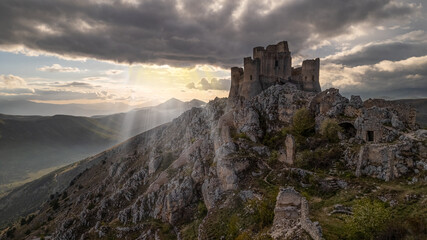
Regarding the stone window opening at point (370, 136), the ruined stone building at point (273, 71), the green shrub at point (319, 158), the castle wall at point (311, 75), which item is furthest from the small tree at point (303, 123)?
the castle wall at point (311, 75)

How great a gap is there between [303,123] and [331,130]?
648cm

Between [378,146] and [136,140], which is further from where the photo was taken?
[136,140]

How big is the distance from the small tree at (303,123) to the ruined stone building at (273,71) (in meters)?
20.4

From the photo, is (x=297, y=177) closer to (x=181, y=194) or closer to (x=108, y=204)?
(x=181, y=194)

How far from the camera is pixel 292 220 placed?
2402 centimetres

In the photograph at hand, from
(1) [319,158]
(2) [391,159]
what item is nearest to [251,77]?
(1) [319,158]

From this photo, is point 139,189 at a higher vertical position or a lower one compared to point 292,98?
lower

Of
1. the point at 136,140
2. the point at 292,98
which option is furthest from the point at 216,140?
the point at 136,140

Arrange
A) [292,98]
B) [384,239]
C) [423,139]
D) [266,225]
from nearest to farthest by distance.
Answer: [384,239] → [266,225] → [423,139] → [292,98]

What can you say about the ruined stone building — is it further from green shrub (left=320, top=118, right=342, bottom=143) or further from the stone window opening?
the stone window opening

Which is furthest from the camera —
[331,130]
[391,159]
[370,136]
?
[331,130]

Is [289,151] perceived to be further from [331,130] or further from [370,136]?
[370,136]

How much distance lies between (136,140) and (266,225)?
118336 millimetres

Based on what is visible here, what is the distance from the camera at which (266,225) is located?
28359 millimetres
